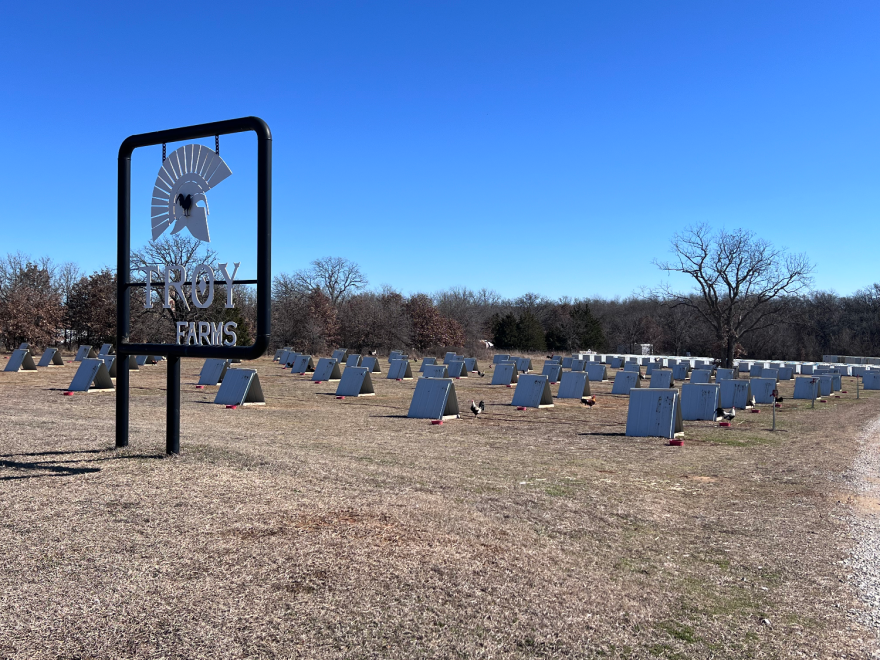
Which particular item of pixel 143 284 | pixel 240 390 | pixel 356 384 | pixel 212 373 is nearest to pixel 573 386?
pixel 356 384

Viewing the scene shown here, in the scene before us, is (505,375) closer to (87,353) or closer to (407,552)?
(87,353)

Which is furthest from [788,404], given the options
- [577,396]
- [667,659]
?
[667,659]

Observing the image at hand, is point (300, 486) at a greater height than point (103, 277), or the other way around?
point (103, 277)

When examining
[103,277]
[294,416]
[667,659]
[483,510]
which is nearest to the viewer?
[667,659]

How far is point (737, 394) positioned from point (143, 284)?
61.2 feet

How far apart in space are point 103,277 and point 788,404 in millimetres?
42297

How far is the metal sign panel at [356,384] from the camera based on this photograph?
73.6 ft

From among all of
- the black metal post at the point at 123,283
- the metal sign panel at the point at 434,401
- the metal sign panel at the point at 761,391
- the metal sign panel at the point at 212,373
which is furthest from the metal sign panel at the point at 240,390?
the metal sign panel at the point at 761,391

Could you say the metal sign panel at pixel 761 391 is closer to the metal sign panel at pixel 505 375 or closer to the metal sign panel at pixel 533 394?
the metal sign panel at pixel 533 394

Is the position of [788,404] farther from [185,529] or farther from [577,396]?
[185,529]

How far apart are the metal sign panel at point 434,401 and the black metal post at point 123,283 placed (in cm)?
835

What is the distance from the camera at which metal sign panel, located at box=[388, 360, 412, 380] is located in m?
32.3

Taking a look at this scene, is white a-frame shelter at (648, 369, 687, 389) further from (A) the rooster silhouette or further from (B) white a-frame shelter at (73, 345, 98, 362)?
(B) white a-frame shelter at (73, 345, 98, 362)

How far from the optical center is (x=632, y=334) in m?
78.3
